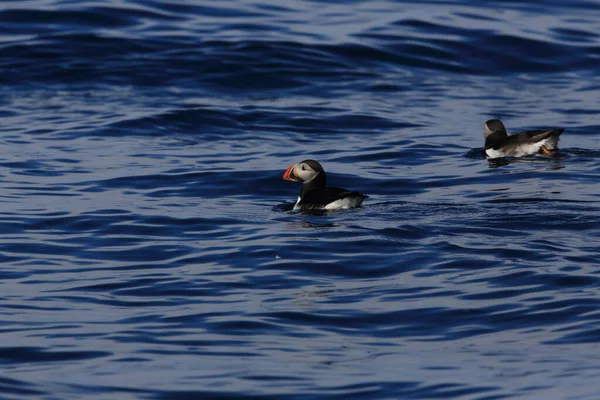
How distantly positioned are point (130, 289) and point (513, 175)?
25.3 feet

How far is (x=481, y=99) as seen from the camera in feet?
79.0

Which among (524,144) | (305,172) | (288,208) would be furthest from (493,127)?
(288,208)

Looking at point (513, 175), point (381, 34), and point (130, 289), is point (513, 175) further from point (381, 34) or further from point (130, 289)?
point (381, 34)

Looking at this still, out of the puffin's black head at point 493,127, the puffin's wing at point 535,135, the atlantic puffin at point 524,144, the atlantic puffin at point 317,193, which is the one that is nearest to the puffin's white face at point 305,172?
the atlantic puffin at point 317,193

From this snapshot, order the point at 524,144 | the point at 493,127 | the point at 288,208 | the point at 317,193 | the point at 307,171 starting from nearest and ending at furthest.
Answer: the point at 317,193 < the point at 288,208 < the point at 307,171 < the point at 524,144 < the point at 493,127

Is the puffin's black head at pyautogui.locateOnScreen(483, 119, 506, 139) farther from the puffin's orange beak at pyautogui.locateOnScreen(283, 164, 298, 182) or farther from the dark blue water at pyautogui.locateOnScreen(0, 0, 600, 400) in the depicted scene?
the puffin's orange beak at pyautogui.locateOnScreen(283, 164, 298, 182)

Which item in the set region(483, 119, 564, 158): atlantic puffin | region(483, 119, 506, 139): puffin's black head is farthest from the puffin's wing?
region(483, 119, 506, 139): puffin's black head

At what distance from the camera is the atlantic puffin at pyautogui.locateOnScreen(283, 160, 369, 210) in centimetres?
1418

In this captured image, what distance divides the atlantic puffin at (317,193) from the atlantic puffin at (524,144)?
3850 millimetres

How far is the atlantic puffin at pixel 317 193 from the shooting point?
14.2 metres

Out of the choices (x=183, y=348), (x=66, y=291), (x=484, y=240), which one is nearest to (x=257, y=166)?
(x=484, y=240)

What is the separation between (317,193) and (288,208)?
54 centimetres

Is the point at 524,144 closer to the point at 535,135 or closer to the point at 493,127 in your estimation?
the point at 535,135

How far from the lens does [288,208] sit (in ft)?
49.0
